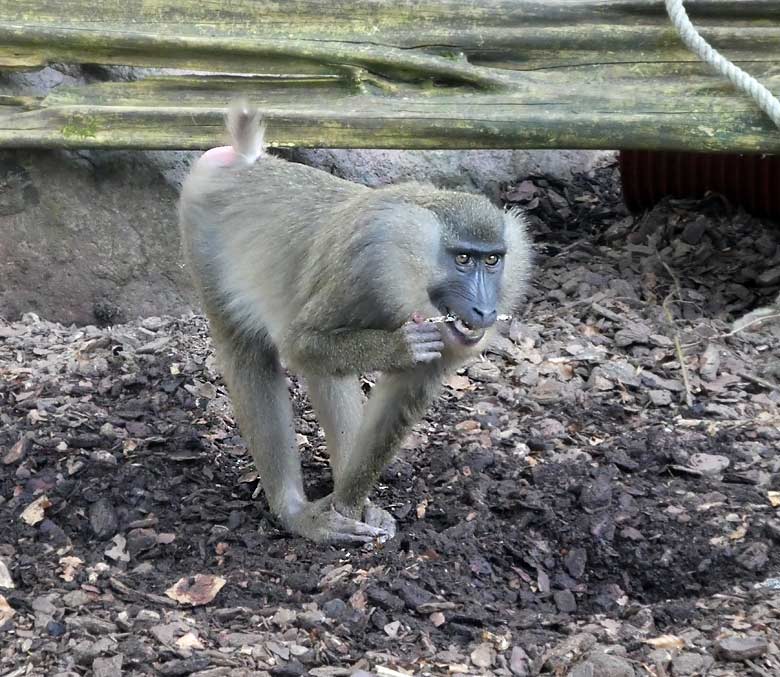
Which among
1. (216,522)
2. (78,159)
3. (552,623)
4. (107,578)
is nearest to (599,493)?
(552,623)

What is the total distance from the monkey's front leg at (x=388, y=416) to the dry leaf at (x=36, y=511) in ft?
4.23

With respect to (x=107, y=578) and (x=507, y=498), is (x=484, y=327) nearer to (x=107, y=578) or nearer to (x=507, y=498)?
(x=507, y=498)

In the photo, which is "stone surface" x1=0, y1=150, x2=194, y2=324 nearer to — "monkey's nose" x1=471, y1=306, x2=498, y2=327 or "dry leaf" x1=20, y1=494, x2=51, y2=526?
"dry leaf" x1=20, y1=494, x2=51, y2=526

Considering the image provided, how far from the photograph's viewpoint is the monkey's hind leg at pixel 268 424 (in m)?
4.66

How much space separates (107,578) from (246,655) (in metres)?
0.90

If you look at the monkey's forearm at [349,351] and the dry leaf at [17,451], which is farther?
the dry leaf at [17,451]

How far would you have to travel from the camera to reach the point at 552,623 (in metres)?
3.82

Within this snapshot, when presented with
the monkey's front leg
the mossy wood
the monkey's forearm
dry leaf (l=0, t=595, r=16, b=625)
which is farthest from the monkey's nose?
the mossy wood

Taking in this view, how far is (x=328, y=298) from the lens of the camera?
405 cm

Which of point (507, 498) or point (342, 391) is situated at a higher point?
point (342, 391)

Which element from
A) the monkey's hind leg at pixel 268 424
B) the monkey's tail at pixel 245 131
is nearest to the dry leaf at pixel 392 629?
the monkey's hind leg at pixel 268 424

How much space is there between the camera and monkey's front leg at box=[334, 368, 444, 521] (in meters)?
4.32

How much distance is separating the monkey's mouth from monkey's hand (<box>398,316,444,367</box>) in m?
0.06

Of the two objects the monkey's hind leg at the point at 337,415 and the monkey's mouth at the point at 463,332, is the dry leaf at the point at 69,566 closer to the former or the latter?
the monkey's hind leg at the point at 337,415
